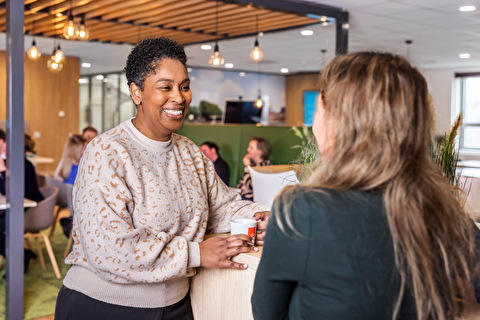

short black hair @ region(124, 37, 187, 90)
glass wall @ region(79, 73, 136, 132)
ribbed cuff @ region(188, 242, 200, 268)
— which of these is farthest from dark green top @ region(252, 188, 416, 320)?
glass wall @ region(79, 73, 136, 132)

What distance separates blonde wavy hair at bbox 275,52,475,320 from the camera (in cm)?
104

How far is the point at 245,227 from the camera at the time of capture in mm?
1694

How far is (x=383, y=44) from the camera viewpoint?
9.62 meters

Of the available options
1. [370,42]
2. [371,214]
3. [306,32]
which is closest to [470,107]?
[370,42]

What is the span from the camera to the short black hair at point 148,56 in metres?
1.61

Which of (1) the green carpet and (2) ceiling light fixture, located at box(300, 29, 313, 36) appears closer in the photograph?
(1) the green carpet

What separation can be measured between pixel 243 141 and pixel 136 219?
5953 mm

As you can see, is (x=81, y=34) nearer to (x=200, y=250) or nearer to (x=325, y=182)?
(x=200, y=250)

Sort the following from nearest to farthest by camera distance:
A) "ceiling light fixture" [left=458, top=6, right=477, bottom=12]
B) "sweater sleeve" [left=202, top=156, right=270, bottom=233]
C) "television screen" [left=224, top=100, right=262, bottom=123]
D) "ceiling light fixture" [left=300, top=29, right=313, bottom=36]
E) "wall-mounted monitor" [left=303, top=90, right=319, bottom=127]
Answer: "sweater sleeve" [left=202, top=156, right=270, bottom=233] < "ceiling light fixture" [left=458, top=6, right=477, bottom=12] < "ceiling light fixture" [left=300, top=29, right=313, bottom=36] < "television screen" [left=224, top=100, right=262, bottom=123] < "wall-mounted monitor" [left=303, top=90, right=319, bottom=127]

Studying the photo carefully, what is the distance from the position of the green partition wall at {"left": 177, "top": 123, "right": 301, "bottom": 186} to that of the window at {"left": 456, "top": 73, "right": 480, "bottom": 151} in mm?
7658

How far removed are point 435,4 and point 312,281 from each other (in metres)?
6.09

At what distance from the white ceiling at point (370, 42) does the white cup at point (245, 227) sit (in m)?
4.16

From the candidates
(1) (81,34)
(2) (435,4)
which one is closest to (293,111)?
(2) (435,4)

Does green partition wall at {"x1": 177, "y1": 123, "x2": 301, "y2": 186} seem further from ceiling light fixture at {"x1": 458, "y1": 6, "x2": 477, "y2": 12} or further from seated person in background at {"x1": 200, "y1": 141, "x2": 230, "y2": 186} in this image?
ceiling light fixture at {"x1": 458, "y1": 6, "x2": 477, "y2": 12}
